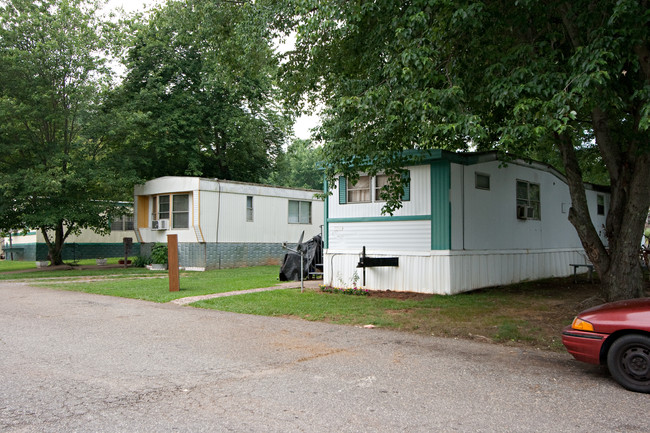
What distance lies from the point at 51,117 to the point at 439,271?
17123mm

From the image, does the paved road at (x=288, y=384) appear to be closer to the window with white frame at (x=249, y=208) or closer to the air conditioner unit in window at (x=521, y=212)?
the air conditioner unit in window at (x=521, y=212)

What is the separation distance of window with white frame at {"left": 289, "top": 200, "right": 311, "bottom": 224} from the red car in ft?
66.3

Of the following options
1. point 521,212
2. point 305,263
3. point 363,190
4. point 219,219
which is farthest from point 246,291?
point 219,219

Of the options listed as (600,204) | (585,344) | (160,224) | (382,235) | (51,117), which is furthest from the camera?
(160,224)

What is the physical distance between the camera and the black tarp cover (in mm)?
16438

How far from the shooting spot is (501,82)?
788 centimetres

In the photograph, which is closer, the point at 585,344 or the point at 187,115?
the point at 585,344

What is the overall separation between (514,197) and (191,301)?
9.11 metres

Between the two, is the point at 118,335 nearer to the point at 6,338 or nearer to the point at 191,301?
the point at 6,338

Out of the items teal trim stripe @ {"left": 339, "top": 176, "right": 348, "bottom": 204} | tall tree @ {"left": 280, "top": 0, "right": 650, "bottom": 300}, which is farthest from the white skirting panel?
tall tree @ {"left": 280, "top": 0, "right": 650, "bottom": 300}

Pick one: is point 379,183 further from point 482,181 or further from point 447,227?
point 482,181

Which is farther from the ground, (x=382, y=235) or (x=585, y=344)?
(x=382, y=235)

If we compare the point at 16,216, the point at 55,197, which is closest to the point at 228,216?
the point at 55,197

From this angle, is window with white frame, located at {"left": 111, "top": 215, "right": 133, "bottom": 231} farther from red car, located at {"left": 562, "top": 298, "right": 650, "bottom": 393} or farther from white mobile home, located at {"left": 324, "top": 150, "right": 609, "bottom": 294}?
red car, located at {"left": 562, "top": 298, "right": 650, "bottom": 393}
